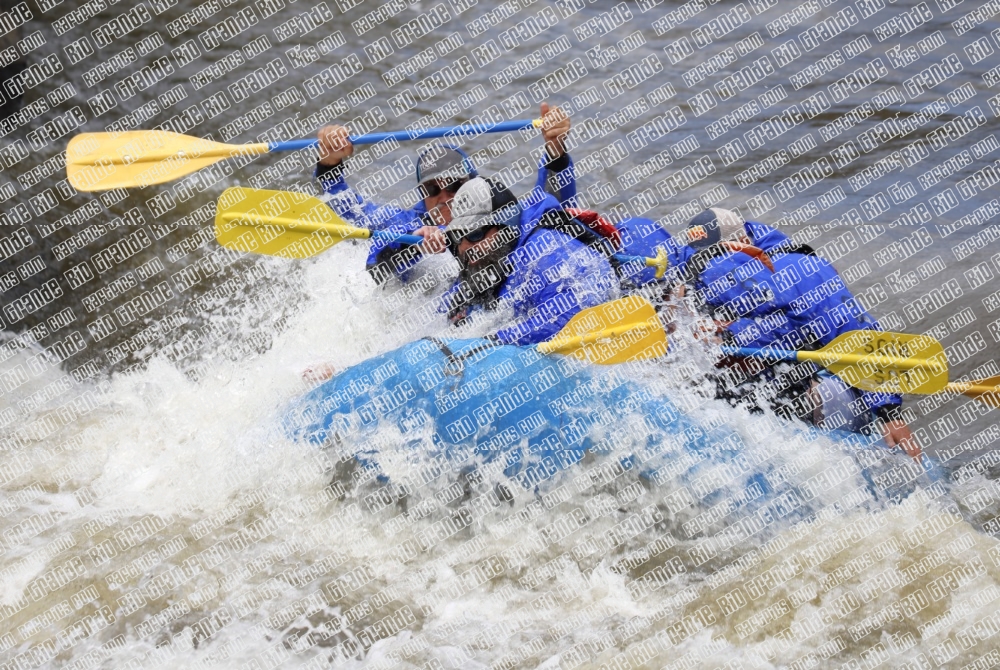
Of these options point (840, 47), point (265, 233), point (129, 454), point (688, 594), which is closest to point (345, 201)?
point (265, 233)

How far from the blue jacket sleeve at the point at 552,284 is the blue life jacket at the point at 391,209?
820 mm

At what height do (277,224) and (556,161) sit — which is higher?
(277,224)

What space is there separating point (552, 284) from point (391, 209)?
1526 millimetres

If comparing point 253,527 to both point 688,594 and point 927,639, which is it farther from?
point 927,639

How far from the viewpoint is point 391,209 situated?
516 centimetres

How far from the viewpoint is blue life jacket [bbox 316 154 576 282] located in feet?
15.8

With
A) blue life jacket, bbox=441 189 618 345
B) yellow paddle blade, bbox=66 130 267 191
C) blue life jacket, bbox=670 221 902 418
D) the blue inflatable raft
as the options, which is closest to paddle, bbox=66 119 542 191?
yellow paddle blade, bbox=66 130 267 191

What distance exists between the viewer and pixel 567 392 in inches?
149

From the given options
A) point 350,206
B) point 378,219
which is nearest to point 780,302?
point 378,219

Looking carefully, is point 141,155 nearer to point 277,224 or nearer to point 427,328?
point 277,224

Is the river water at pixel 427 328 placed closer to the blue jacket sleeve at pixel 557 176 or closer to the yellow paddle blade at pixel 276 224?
the yellow paddle blade at pixel 276 224

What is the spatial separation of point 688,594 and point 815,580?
493mm

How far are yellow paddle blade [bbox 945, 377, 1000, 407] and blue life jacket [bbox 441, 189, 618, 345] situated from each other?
157 cm

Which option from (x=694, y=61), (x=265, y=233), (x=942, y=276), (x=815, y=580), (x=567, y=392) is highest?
(x=694, y=61)
